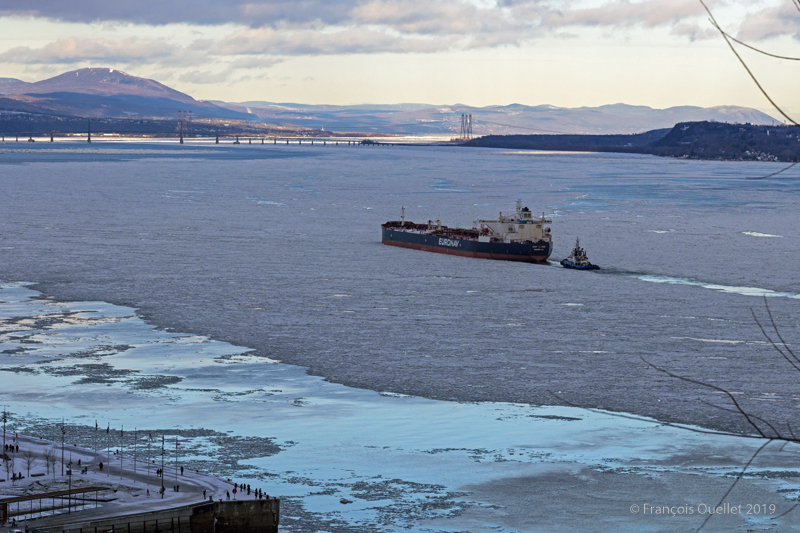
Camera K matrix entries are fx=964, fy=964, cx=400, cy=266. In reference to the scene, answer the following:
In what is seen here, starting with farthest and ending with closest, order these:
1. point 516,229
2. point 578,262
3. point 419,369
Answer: point 516,229, point 578,262, point 419,369

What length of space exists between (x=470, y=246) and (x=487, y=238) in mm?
2728

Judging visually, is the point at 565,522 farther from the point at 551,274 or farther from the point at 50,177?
the point at 50,177

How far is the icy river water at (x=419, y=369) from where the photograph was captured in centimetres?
2734

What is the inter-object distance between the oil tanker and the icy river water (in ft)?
9.50

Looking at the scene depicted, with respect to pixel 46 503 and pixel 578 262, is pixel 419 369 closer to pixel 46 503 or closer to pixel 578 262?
pixel 46 503

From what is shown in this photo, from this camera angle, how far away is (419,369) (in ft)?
134

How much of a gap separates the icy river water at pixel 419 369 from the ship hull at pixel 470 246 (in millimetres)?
2806

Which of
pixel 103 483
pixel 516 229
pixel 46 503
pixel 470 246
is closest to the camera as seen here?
pixel 46 503

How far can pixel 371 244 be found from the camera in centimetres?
9262

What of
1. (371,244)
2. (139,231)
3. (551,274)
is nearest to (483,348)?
(551,274)

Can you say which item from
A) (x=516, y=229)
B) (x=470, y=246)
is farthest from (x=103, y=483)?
(x=516, y=229)

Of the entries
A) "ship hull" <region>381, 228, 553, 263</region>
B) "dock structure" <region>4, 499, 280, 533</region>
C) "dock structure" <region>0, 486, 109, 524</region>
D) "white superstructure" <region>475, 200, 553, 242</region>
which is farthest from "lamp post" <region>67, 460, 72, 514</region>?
"white superstructure" <region>475, 200, 553, 242</region>

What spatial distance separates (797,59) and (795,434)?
26.3 m

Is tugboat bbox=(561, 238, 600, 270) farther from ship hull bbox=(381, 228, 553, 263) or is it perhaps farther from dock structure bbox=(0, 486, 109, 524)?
→ dock structure bbox=(0, 486, 109, 524)
